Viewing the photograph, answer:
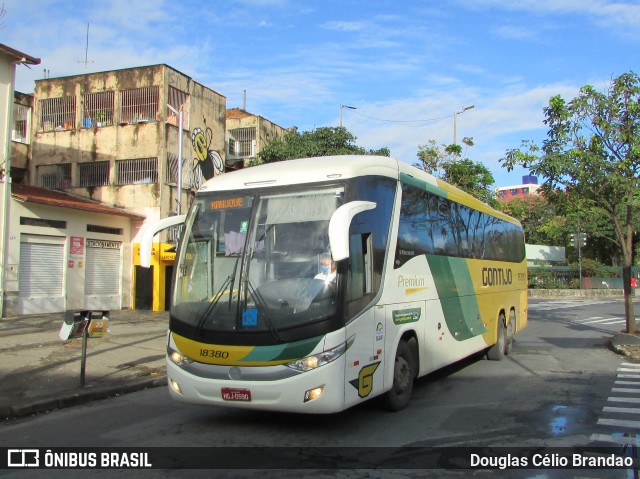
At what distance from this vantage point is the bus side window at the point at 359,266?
Result: 6.08 metres

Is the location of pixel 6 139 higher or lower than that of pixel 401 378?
higher

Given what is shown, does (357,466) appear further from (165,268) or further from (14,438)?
(165,268)

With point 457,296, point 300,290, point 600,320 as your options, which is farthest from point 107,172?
point 600,320

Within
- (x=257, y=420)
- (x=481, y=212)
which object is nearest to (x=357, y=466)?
(x=257, y=420)

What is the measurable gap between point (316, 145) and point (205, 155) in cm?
523

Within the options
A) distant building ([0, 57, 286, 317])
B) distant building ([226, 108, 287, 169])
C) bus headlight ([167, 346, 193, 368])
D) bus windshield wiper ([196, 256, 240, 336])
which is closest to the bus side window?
bus windshield wiper ([196, 256, 240, 336])

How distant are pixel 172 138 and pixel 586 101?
1716 centimetres

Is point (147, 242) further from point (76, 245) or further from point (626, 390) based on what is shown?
point (76, 245)

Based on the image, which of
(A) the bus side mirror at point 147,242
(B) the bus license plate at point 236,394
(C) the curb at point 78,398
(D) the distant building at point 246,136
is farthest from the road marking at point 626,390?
(D) the distant building at point 246,136

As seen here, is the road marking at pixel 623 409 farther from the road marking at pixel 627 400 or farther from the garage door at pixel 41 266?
the garage door at pixel 41 266

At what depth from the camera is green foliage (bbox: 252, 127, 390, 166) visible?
26094 mm

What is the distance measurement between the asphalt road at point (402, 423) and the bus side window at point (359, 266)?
5.33ft

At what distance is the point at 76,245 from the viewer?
837 inches

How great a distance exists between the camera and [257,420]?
22.4 feet
